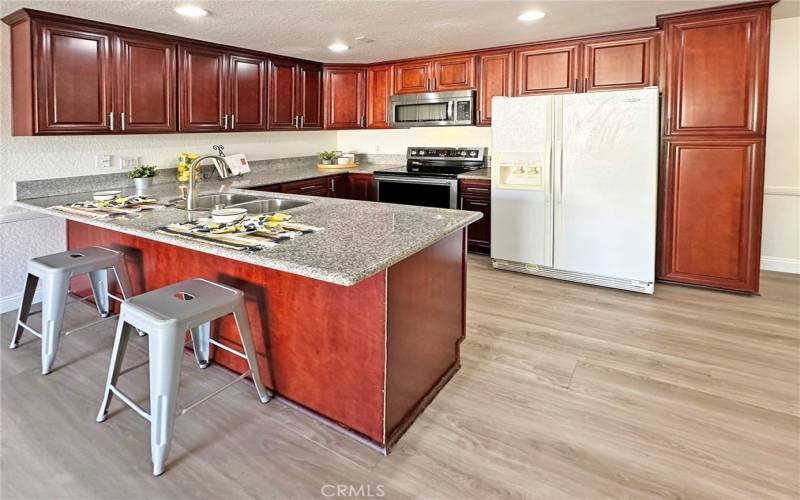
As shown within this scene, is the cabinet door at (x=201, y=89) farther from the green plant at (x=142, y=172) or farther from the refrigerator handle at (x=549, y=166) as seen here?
the refrigerator handle at (x=549, y=166)

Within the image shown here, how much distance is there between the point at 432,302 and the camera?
222 cm

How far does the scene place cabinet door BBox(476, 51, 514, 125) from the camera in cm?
452

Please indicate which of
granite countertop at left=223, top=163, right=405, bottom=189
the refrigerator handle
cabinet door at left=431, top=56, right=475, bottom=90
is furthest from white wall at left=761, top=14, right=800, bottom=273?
granite countertop at left=223, top=163, right=405, bottom=189

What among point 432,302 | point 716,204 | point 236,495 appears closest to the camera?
point 236,495

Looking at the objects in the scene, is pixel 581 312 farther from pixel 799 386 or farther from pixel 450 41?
pixel 450 41

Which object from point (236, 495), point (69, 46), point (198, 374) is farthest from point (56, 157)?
point (236, 495)

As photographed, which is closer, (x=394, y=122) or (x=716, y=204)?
(x=716, y=204)

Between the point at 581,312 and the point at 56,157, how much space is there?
3970 millimetres

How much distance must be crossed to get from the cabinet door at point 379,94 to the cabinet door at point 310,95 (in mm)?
559

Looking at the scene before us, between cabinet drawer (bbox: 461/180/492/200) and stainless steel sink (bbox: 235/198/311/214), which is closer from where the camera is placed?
stainless steel sink (bbox: 235/198/311/214)

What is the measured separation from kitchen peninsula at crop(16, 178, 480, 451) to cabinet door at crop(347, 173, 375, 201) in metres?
2.69

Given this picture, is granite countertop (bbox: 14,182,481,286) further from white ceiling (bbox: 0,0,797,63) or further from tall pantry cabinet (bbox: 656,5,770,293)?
tall pantry cabinet (bbox: 656,5,770,293)

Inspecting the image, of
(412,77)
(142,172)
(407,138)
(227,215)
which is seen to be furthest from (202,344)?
(407,138)

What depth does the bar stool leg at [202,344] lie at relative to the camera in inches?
102
